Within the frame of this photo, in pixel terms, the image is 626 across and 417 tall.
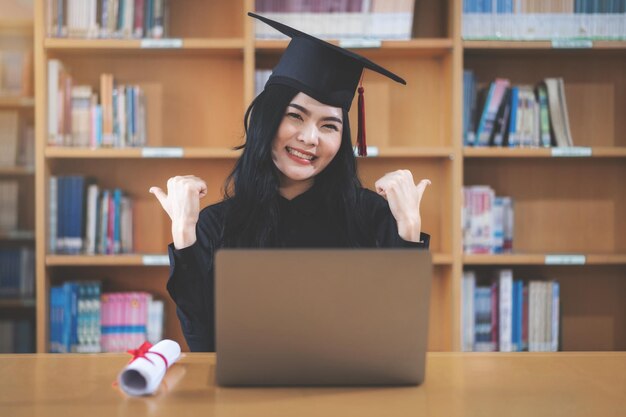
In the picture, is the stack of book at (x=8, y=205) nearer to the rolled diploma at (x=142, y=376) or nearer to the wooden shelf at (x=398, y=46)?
the wooden shelf at (x=398, y=46)

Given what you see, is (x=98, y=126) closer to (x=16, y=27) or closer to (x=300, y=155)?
(x=16, y=27)

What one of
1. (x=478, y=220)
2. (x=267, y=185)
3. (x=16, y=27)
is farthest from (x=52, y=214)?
(x=478, y=220)

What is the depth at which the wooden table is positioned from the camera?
944 mm

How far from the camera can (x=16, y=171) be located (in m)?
3.09

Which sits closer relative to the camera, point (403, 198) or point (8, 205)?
point (403, 198)

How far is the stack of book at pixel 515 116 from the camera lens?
10.2 feet

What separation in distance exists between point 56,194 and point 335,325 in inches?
94.4

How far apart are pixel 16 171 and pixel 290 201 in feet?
5.27

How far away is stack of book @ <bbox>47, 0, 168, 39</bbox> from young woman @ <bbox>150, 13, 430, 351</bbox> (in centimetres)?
131

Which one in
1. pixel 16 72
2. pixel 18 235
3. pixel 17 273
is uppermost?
pixel 16 72


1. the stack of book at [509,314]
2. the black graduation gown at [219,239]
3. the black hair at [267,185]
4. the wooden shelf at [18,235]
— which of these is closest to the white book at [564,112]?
the stack of book at [509,314]

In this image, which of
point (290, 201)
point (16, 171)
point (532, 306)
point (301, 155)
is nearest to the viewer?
point (301, 155)

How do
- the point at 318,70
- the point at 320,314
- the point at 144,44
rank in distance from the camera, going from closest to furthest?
the point at 320,314
the point at 318,70
the point at 144,44

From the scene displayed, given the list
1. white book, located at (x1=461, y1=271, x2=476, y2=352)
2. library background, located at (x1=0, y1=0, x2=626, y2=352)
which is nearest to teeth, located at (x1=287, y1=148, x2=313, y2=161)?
library background, located at (x1=0, y1=0, x2=626, y2=352)
